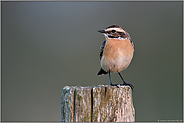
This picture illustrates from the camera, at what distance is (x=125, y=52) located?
14.9ft

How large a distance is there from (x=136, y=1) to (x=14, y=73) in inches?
256

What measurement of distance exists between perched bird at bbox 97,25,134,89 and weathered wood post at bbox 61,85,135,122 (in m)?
1.47

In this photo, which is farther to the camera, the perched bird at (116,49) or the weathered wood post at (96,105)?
the perched bird at (116,49)

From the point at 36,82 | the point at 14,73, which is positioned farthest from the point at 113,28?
the point at 14,73

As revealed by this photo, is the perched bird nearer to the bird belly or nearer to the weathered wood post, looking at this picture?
the bird belly

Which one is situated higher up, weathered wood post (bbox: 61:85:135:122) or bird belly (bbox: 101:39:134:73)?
bird belly (bbox: 101:39:134:73)

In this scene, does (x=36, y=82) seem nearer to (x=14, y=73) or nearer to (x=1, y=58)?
(x=14, y=73)

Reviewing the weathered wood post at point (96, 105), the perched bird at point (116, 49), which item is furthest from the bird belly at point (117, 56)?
the weathered wood post at point (96, 105)

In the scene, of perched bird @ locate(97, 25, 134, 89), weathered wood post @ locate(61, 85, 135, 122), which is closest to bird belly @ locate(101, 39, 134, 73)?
perched bird @ locate(97, 25, 134, 89)

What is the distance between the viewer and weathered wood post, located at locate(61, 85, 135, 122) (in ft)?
9.79

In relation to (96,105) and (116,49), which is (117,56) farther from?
(96,105)

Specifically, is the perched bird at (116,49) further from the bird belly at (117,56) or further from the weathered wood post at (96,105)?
the weathered wood post at (96,105)

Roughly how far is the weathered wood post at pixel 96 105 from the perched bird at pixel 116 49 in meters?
1.47

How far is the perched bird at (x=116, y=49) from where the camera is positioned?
4.53 metres
